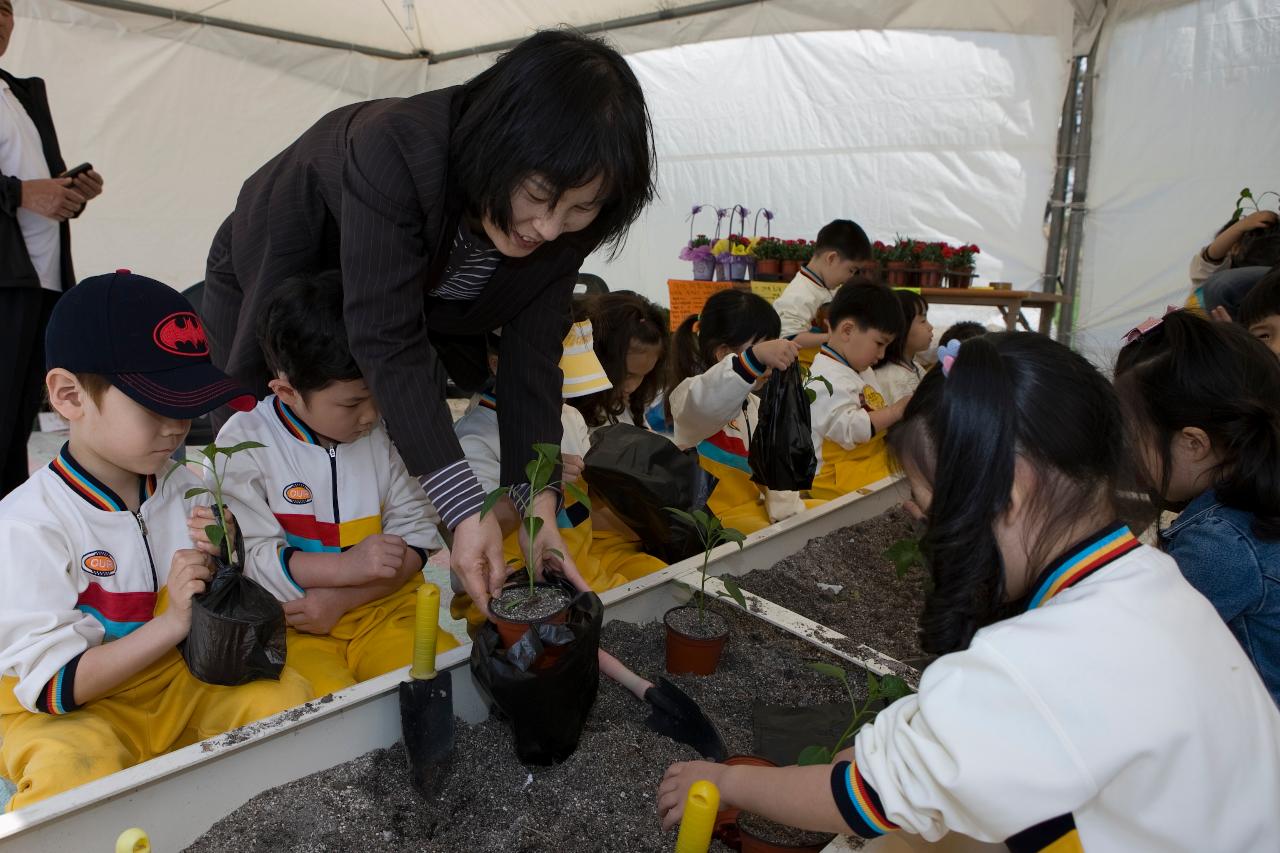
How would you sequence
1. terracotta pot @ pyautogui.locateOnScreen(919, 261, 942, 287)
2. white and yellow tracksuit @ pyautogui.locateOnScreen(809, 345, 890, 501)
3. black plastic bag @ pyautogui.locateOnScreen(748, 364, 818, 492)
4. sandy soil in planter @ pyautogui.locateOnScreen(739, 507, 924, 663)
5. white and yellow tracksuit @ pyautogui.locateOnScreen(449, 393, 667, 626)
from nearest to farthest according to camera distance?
sandy soil in planter @ pyautogui.locateOnScreen(739, 507, 924, 663)
white and yellow tracksuit @ pyautogui.locateOnScreen(449, 393, 667, 626)
black plastic bag @ pyautogui.locateOnScreen(748, 364, 818, 492)
white and yellow tracksuit @ pyautogui.locateOnScreen(809, 345, 890, 501)
terracotta pot @ pyautogui.locateOnScreen(919, 261, 942, 287)

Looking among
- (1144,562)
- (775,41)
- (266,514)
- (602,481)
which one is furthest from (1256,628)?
(775,41)

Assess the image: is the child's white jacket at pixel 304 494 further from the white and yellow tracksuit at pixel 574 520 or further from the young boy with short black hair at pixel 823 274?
the young boy with short black hair at pixel 823 274

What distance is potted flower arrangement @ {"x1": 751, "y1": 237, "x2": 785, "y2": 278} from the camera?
17.3 ft

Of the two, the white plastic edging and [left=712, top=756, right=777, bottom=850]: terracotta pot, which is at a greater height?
the white plastic edging

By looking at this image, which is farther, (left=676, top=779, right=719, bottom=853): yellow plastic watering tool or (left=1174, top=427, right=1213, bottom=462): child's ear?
(left=1174, top=427, right=1213, bottom=462): child's ear

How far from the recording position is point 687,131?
7.09m

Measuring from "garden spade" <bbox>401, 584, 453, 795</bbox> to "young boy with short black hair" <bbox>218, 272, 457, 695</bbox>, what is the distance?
1.13 feet

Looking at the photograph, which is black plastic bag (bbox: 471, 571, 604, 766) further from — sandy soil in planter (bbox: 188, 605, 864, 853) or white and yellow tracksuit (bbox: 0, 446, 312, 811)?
white and yellow tracksuit (bbox: 0, 446, 312, 811)

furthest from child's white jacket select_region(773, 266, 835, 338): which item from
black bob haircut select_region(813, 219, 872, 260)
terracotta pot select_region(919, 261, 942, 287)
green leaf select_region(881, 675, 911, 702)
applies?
green leaf select_region(881, 675, 911, 702)

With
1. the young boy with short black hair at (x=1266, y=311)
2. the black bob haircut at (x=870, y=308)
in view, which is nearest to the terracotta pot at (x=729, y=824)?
the young boy with short black hair at (x=1266, y=311)

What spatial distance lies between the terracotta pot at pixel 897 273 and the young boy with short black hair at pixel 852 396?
2.01m

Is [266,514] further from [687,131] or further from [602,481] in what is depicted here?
[687,131]

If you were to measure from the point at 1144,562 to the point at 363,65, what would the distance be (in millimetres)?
7891

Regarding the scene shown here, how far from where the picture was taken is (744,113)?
662 cm
